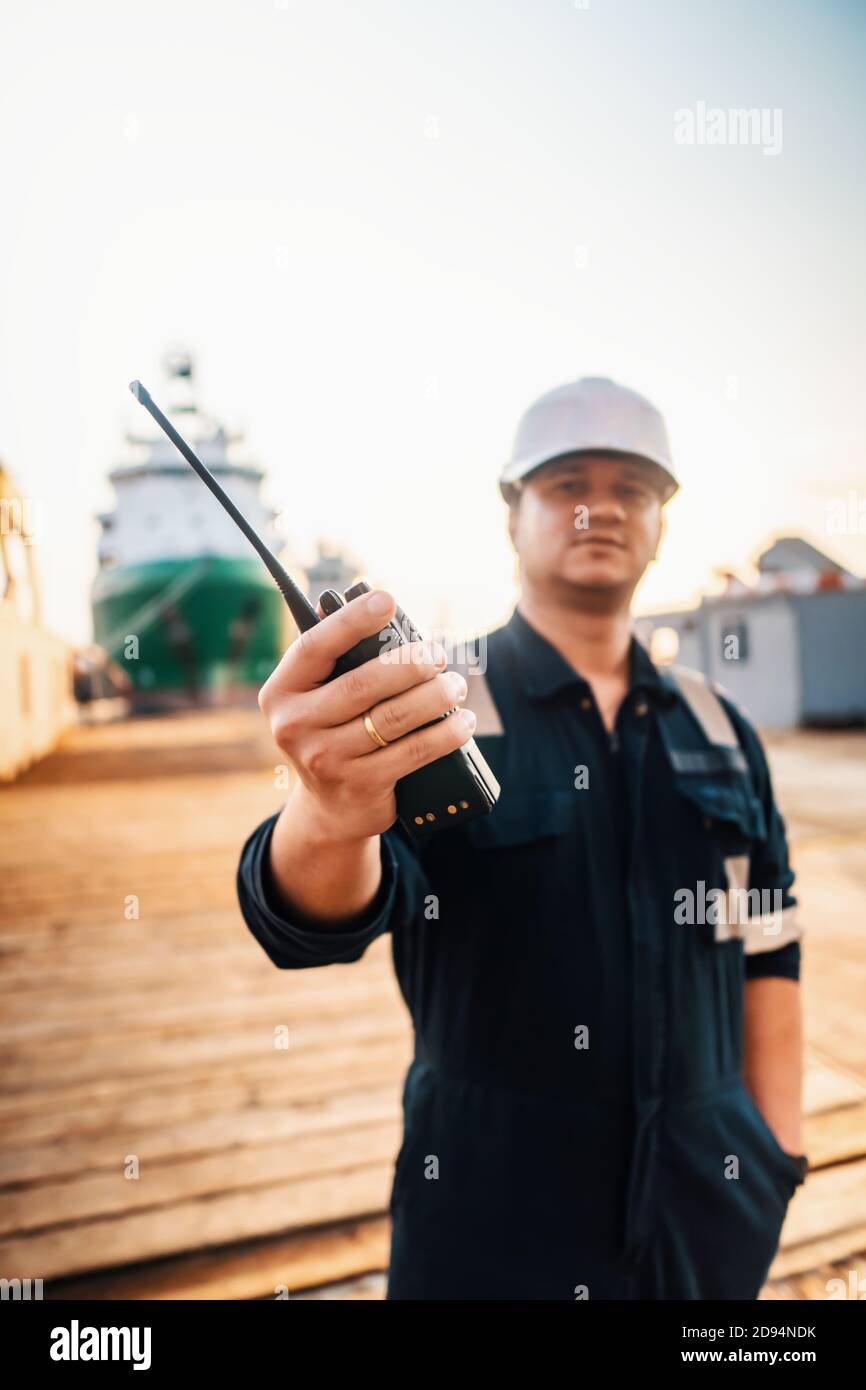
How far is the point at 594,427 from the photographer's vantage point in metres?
1.67

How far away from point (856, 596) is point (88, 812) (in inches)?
710

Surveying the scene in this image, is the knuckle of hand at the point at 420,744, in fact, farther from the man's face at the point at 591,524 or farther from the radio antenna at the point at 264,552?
Result: the man's face at the point at 591,524

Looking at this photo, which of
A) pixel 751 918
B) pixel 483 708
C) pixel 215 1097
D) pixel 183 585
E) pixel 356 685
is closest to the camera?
pixel 356 685

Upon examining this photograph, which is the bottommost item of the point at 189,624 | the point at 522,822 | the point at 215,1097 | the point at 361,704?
the point at 215,1097

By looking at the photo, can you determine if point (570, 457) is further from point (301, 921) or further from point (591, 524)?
point (301, 921)

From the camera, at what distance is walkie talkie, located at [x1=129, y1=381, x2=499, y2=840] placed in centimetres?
103

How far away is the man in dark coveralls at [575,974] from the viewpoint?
1411 mm

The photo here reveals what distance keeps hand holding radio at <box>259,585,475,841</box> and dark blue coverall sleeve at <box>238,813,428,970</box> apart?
302mm

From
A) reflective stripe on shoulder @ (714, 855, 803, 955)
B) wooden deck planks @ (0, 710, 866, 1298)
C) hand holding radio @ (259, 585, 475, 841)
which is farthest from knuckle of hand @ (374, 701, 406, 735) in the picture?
wooden deck planks @ (0, 710, 866, 1298)

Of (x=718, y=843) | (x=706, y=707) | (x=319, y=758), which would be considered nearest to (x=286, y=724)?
(x=319, y=758)

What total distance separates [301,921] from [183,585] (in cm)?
2639

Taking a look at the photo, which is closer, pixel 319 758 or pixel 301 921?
pixel 319 758

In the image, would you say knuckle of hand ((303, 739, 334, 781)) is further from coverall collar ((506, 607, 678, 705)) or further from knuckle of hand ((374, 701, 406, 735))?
coverall collar ((506, 607, 678, 705))
